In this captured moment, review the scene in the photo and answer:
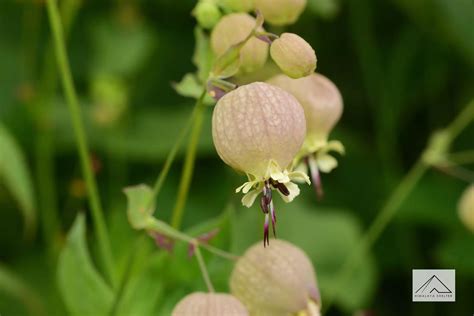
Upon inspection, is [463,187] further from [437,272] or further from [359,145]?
[437,272]

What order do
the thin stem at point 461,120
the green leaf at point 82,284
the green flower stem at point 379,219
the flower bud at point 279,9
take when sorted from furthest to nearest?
the green flower stem at point 379,219
the thin stem at point 461,120
the green leaf at point 82,284
the flower bud at point 279,9

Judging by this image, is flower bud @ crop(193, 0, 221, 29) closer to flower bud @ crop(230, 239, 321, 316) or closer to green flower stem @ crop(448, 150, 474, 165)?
flower bud @ crop(230, 239, 321, 316)

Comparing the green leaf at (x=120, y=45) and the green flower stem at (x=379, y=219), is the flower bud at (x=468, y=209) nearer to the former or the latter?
the green flower stem at (x=379, y=219)

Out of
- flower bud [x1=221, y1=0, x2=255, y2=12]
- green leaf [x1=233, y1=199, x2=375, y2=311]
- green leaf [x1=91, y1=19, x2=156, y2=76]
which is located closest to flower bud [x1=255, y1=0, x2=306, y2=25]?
flower bud [x1=221, y1=0, x2=255, y2=12]

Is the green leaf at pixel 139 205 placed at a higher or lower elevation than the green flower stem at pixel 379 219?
higher

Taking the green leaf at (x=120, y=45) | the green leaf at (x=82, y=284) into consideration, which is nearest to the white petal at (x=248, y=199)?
the green leaf at (x=82, y=284)

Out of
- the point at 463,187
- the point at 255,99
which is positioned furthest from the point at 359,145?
the point at 255,99
